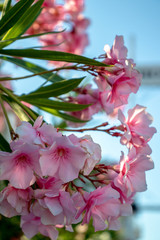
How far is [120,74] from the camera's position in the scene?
87cm

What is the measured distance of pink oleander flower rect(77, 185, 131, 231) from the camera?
2.45 feet

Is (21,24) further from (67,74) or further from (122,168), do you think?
(67,74)

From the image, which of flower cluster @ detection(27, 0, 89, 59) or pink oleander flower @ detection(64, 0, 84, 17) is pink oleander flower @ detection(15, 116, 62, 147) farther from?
pink oleander flower @ detection(64, 0, 84, 17)

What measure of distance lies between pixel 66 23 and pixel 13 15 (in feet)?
4.79

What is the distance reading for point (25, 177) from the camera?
0.70 metres

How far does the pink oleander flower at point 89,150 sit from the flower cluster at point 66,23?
4.82ft

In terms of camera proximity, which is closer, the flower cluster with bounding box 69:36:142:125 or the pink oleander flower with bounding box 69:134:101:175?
the pink oleander flower with bounding box 69:134:101:175

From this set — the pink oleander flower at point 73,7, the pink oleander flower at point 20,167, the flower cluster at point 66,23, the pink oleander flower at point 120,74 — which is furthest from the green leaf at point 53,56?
the pink oleander flower at point 73,7

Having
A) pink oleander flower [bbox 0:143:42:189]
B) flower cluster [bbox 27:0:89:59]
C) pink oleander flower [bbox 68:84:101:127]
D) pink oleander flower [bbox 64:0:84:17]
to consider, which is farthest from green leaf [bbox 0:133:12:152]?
pink oleander flower [bbox 64:0:84:17]

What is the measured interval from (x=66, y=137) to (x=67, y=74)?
42.8 inches

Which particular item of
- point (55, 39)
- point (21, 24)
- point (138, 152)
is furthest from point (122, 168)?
point (55, 39)

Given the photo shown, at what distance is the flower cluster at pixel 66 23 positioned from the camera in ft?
7.11

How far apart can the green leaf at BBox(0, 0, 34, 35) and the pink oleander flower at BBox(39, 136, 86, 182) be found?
1.20ft

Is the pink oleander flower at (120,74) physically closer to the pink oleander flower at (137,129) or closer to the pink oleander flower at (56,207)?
the pink oleander flower at (137,129)
